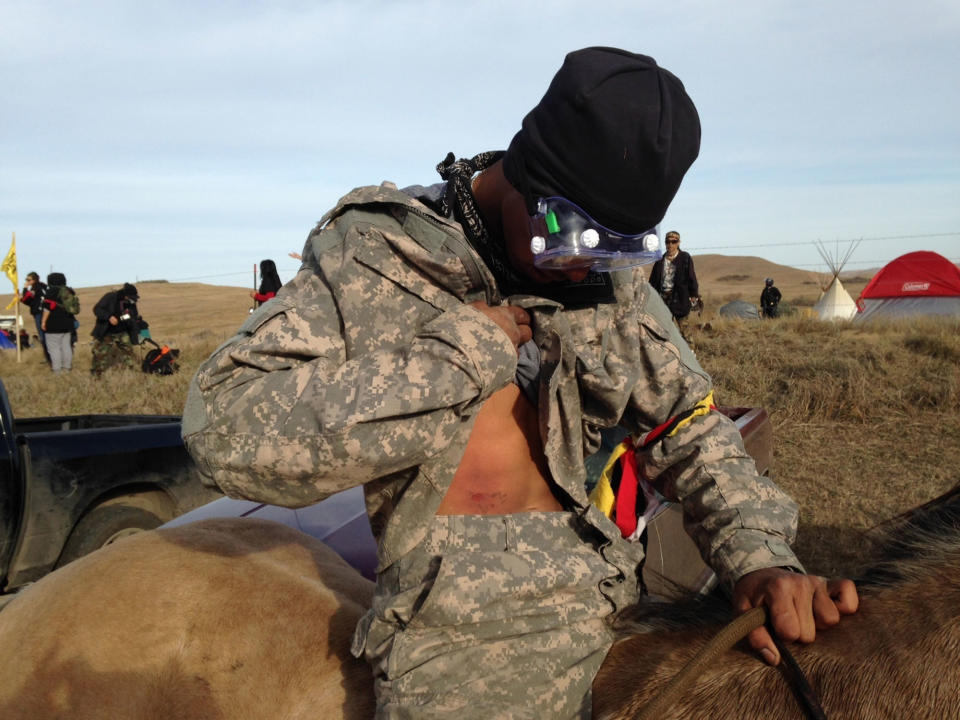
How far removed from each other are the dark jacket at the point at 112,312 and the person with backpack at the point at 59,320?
1.70 ft

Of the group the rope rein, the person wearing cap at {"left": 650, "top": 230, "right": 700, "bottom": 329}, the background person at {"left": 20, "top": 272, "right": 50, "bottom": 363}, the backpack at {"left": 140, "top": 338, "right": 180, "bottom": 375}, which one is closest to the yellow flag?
the background person at {"left": 20, "top": 272, "right": 50, "bottom": 363}

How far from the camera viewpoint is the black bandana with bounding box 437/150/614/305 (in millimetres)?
1914

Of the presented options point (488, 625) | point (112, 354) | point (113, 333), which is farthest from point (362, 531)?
point (113, 333)

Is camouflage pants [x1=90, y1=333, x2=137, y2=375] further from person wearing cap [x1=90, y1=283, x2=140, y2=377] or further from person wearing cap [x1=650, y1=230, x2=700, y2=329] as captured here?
person wearing cap [x1=650, y1=230, x2=700, y2=329]

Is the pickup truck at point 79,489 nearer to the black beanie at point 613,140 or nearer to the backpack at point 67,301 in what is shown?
the black beanie at point 613,140

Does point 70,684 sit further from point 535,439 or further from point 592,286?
point 592,286

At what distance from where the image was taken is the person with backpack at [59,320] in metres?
15.5

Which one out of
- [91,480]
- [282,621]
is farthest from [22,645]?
[91,480]

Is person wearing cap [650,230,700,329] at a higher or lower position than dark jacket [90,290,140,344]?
higher

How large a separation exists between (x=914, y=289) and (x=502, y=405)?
20.6m

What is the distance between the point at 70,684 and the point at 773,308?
22.6 metres

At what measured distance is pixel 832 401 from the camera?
8484 mm

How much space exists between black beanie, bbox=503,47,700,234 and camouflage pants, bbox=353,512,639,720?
76 centimetres

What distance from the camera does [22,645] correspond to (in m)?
1.93
